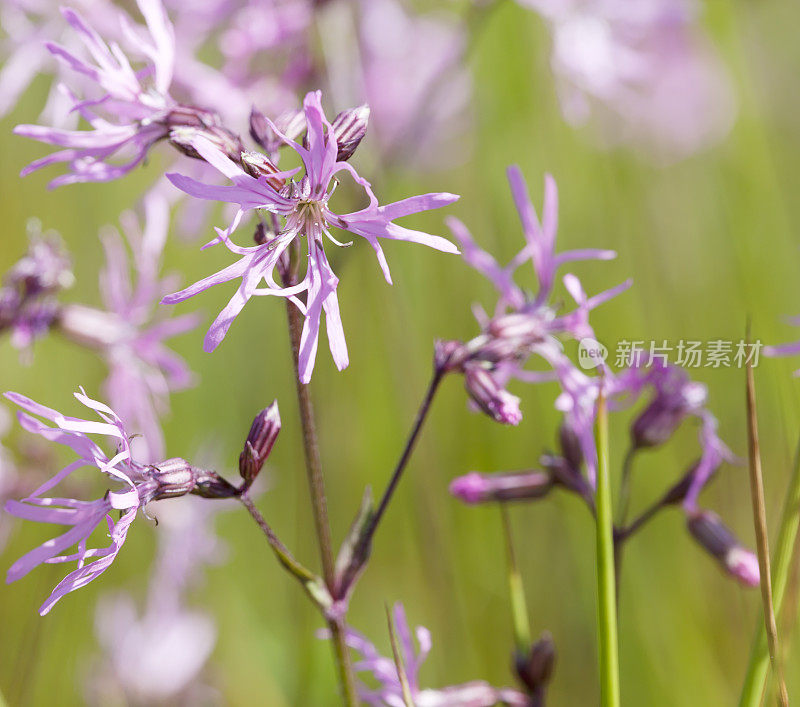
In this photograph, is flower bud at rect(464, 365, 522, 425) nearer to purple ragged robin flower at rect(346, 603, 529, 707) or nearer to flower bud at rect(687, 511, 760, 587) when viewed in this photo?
purple ragged robin flower at rect(346, 603, 529, 707)

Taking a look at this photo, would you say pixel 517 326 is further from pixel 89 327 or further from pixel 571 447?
pixel 89 327

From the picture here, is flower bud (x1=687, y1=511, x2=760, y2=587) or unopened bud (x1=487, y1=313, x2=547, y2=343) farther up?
unopened bud (x1=487, y1=313, x2=547, y2=343)

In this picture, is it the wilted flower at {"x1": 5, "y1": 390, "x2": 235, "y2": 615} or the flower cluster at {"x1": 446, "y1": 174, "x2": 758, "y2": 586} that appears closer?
the wilted flower at {"x1": 5, "y1": 390, "x2": 235, "y2": 615}

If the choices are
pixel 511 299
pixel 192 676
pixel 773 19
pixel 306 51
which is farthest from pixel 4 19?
pixel 773 19

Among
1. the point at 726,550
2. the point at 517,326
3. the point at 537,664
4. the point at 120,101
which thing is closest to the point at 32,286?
the point at 120,101

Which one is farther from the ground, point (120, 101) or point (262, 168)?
point (120, 101)

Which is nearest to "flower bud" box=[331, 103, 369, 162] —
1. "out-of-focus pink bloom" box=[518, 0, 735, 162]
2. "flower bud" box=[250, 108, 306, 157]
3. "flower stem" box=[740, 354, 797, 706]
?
"flower bud" box=[250, 108, 306, 157]

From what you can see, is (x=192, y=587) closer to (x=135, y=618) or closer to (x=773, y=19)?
(x=135, y=618)
